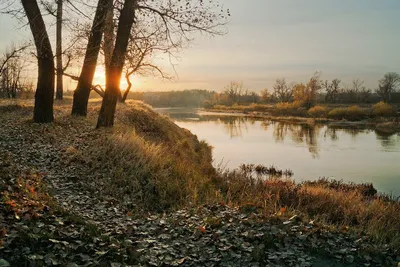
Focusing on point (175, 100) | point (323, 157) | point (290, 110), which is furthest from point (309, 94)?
point (175, 100)

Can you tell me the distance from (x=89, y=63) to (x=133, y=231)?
11348 mm

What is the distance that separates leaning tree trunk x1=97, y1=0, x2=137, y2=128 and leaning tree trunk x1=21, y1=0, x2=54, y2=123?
2105mm

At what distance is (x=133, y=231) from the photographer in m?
6.58

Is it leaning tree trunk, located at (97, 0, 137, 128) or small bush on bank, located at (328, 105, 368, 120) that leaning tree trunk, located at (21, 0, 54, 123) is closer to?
leaning tree trunk, located at (97, 0, 137, 128)

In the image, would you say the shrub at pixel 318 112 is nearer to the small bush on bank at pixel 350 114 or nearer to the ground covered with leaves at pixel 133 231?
the small bush on bank at pixel 350 114

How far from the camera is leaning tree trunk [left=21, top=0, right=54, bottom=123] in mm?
12555

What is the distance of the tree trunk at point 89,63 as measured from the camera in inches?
564

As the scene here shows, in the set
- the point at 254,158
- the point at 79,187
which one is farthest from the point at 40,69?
the point at 254,158

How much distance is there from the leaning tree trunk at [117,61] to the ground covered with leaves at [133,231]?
426cm

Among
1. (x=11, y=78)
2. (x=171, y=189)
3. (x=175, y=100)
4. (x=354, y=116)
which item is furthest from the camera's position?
(x=175, y=100)

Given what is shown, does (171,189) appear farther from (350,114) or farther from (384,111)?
(384,111)

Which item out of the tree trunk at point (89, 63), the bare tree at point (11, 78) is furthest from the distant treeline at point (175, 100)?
the tree trunk at point (89, 63)

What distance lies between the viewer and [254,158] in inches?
980

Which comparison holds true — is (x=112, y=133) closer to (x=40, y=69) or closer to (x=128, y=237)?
(x=40, y=69)
